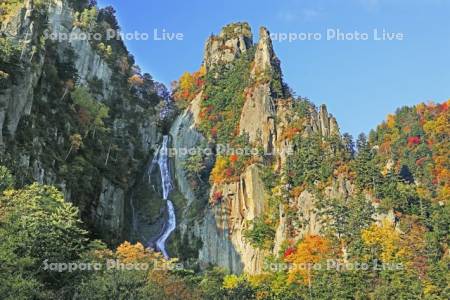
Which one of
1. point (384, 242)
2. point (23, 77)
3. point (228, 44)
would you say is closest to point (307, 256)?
point (384, 242)

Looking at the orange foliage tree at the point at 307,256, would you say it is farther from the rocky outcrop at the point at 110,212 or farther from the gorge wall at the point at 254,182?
the rocky outcrop at the point at 110,212

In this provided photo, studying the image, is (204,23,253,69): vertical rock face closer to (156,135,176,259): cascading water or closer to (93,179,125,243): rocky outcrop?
(156,135,176,259): cascading water

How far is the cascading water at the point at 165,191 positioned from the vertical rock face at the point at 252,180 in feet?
5.15

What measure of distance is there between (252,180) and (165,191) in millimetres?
16243

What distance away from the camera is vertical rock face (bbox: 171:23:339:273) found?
68.2 meters

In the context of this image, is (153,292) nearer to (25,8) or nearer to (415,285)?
(415,285)

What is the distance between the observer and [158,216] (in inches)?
3068

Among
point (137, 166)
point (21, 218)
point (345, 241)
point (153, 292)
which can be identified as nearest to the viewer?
point (21, 218)

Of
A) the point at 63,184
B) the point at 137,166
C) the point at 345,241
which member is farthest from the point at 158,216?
the point at 345,241

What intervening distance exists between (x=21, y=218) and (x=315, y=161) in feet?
145

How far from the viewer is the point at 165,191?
8325 centimetres

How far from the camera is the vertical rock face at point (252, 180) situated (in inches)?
2685

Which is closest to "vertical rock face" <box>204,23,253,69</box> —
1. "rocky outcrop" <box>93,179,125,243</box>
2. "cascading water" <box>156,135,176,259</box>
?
"cascading water" <box>156,135,176,259</box>

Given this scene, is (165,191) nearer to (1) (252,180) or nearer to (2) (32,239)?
(1) (252,180)
